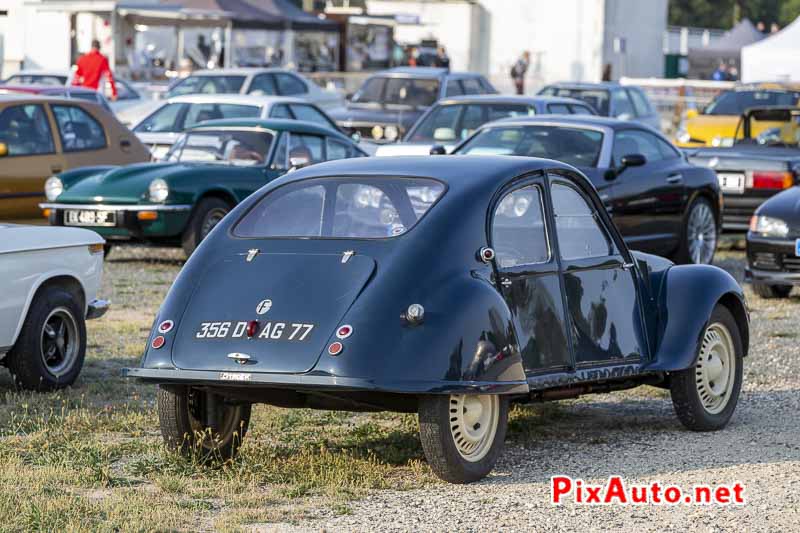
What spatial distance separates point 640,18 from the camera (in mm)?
62688

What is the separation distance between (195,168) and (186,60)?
25692mm

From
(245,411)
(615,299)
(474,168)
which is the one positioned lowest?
(245,411)

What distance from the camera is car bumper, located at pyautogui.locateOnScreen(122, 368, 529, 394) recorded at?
6254 millimetres

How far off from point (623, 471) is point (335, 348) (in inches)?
61.2

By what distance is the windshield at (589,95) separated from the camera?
1037 inches

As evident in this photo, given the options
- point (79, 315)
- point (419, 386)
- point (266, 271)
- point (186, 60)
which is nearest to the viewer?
point (419, 386)

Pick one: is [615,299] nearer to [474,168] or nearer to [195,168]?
[474,168]

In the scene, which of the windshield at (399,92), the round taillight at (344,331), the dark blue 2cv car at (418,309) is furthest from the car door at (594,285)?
the windshield at (399,92)

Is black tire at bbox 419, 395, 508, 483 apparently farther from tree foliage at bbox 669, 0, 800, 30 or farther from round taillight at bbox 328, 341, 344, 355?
tree foliage at bbox 669, 0, 800, 30

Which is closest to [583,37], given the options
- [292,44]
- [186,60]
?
[292,44]

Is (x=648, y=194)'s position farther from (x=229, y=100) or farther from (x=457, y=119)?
(x=229, y=100)

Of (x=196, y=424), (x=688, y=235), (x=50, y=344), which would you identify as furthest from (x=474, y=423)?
(x=688, y=235)

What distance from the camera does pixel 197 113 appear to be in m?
20.4

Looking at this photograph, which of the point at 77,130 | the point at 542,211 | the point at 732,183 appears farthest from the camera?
the point at 732,183
